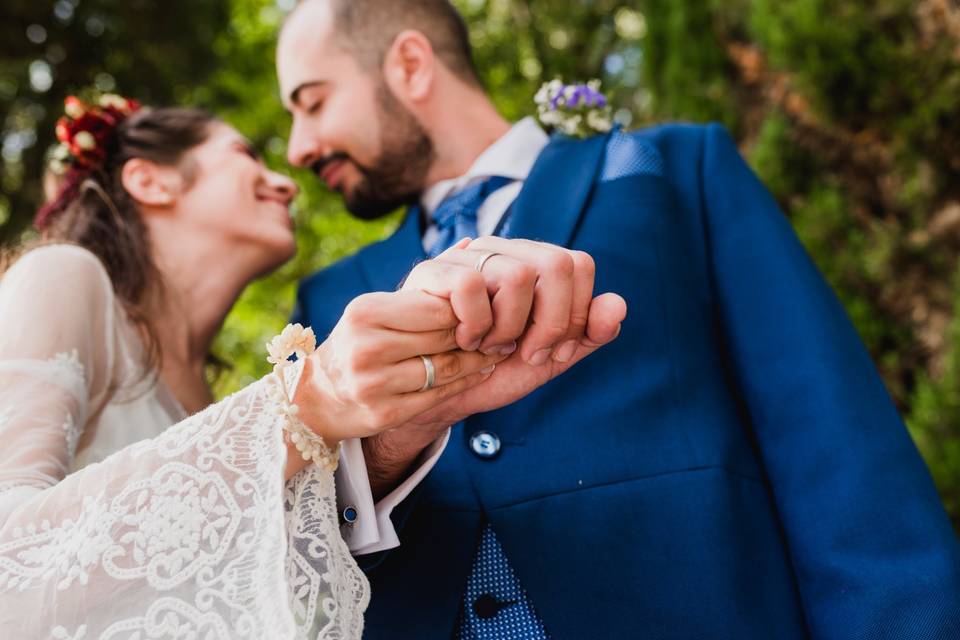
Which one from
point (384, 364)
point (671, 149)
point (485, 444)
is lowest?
point (485, 444)

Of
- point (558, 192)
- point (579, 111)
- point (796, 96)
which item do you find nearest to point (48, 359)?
point (558, 192)

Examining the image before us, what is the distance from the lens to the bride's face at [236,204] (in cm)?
280

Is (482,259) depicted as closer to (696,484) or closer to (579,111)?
(696,484)

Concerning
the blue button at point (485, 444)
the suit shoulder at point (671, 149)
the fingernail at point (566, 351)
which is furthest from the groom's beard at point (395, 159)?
the fingernail at point (566, 351)

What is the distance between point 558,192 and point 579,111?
466 millimetres

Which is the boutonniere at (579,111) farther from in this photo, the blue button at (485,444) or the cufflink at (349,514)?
the cufflink at (349,514)

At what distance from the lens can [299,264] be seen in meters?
9.59

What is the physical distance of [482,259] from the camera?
4.28ft

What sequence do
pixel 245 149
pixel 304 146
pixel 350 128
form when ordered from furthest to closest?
pixel 245 149 → pixel 304 146 → pixel 350 128

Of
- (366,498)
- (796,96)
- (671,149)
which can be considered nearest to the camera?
(366,498)

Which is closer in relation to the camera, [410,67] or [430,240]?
[430,240]

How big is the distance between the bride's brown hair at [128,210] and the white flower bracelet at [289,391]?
127cm

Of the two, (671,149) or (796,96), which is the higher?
(796,96)

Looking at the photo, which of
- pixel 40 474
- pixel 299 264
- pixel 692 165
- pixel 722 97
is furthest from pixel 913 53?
pixel 299 264
